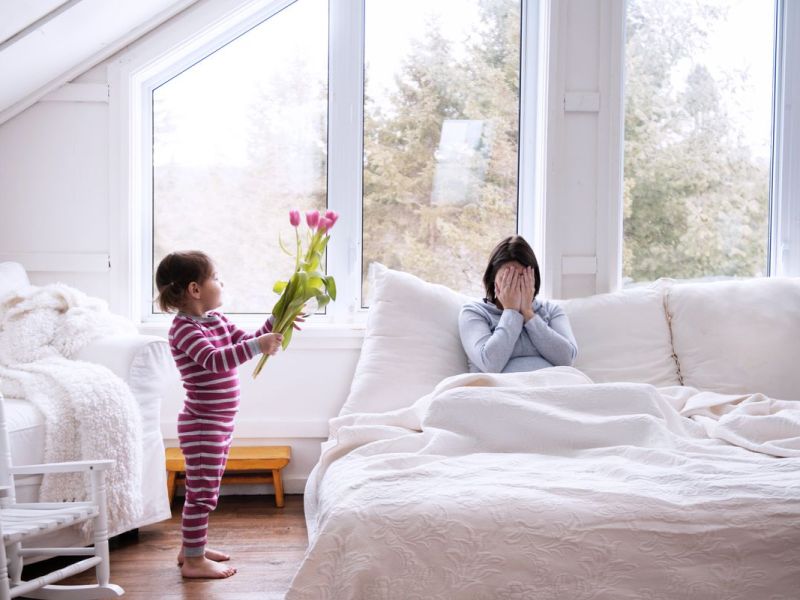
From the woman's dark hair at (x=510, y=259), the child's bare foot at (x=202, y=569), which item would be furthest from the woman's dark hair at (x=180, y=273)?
the woman's dark hair at (x=510, y=259)

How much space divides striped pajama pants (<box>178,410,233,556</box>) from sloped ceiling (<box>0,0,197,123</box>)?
144cm

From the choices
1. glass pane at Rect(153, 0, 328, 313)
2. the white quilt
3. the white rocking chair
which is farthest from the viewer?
glass pane at Rect(153, 0, 328, 313)

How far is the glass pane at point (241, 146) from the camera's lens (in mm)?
3199

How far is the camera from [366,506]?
1.50 metres

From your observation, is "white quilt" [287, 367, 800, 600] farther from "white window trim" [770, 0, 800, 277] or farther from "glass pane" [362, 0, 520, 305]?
"white window trim" [770, 0, 800, 277]

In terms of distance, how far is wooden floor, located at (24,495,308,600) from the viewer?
6.73ft

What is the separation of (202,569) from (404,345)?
3.19ft

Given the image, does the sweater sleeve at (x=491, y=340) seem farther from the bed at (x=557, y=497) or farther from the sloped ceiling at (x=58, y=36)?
the sloped ceiling at (x=58, y=36)

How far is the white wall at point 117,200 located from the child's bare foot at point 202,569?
858 mm

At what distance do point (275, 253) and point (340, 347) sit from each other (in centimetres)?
51

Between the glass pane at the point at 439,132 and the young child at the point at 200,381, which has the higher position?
the glass pane at the point at 439,132

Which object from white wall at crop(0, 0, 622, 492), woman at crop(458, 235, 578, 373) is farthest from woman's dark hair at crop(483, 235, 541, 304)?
white wall at crop(0, 0, 622, 492)

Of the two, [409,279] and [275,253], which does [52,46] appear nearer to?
[275,253]

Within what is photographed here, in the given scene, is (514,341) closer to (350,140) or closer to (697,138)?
(350,140)
